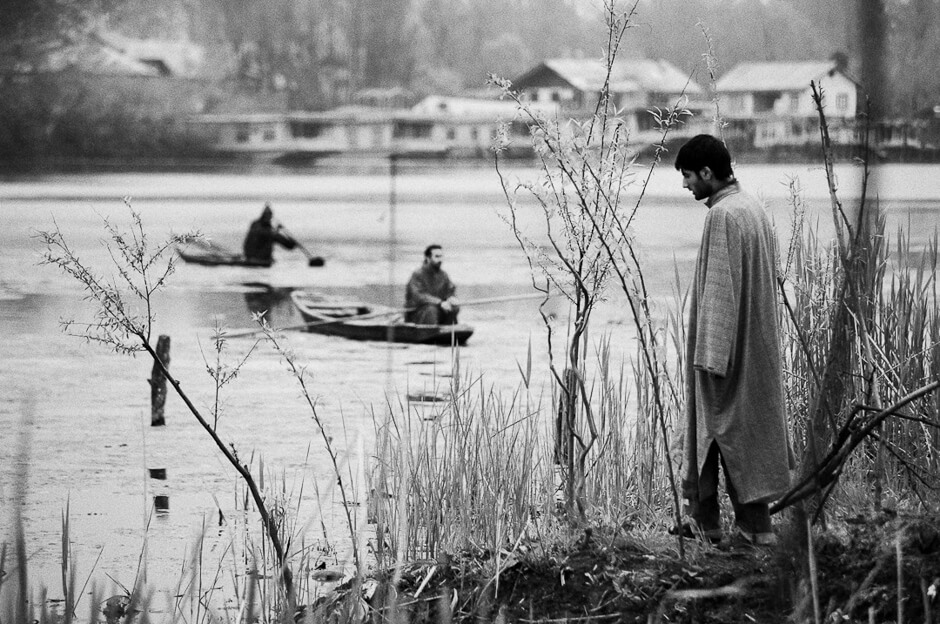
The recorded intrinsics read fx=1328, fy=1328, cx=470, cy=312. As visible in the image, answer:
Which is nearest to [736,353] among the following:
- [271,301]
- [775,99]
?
[271,301]

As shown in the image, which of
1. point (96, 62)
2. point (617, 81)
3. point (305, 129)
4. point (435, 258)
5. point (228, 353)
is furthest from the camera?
point (305, 129)

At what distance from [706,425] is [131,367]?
977 cm

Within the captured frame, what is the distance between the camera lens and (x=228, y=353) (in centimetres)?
1200

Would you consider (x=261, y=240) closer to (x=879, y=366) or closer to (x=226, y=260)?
(x=226, y=260)

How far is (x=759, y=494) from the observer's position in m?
3.54

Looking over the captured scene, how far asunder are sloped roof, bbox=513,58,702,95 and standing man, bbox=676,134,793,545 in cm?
3140

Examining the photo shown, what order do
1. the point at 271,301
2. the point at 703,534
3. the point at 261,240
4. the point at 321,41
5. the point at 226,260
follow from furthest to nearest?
the point at 321,41
the point at 226,260
the point at 261,240
the point at 271,301
the point at 703,534

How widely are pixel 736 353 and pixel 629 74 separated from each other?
3395 cm

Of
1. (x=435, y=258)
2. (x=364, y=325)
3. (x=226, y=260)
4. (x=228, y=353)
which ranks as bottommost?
(x=228, y=353)

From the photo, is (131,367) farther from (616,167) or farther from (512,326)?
(616,167)

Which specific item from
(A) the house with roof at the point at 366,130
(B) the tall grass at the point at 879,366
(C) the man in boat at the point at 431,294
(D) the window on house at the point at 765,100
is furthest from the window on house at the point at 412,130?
(B) the tall grass at the point at 879,366

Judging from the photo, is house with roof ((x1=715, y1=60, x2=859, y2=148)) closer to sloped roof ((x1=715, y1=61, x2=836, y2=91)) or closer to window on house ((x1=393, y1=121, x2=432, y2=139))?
sloped roof ((x1=715, y1=61, x2=836, y2=91))

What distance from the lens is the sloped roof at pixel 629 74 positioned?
35.5 m

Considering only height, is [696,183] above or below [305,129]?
below
